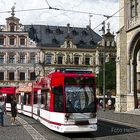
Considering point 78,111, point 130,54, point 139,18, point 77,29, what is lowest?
point 78,111

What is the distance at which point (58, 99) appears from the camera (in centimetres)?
1850

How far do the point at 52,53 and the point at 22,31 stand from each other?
22.5 ft

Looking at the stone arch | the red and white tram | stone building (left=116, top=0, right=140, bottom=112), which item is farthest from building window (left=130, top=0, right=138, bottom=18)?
the red and white tram

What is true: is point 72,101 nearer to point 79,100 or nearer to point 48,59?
point 79,100

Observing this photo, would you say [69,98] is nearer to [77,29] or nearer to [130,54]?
[130,54]

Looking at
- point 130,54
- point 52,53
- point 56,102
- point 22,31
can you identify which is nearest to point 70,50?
point 52,53

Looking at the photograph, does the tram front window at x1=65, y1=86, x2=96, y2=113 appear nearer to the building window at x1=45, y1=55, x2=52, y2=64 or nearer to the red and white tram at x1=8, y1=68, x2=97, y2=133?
the red and white tram at x1=8, y1=68, x2=97, y2=133

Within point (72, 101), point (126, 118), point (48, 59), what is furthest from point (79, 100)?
point (48, 59)

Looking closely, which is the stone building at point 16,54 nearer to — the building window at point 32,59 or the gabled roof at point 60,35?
the building window at point 32,59

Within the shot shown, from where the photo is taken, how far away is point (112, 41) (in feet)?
266

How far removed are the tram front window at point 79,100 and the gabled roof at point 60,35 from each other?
62.3 meters

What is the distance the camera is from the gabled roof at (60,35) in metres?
81.5

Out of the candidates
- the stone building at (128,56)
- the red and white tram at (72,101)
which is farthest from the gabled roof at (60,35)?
the red and white tram at (72,101)

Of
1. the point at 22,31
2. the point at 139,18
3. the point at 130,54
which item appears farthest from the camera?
the point at 22,31
